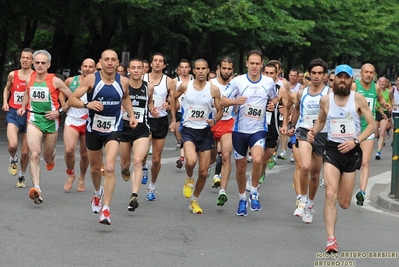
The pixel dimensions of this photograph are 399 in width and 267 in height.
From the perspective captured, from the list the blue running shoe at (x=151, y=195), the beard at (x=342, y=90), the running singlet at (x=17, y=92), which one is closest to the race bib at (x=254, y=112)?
the blue running shoe at (x=151, y=195)

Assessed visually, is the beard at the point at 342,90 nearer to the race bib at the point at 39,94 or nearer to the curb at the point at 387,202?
the curb at the point at 387,202

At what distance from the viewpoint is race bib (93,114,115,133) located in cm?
1093

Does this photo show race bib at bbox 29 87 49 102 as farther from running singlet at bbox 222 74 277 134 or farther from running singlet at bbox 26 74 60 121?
running singlet at bbox 222 74 277 134

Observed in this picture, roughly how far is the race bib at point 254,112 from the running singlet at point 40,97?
8.54ft

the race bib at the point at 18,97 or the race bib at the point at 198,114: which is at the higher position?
the race bib at the point at 198,114

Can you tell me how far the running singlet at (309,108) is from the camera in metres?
12.2

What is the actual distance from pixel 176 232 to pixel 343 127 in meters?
2.02

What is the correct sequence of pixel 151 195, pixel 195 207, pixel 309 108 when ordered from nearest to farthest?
pixel 195 207 < pixel 309 108 < pixel 151 195

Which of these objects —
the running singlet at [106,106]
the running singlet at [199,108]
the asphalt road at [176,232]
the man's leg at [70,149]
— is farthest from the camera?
the man's leg at [70,149]

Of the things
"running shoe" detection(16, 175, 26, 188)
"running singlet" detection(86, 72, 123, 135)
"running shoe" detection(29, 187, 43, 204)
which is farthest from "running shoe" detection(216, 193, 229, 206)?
"running shoe" detection(16, 175, 26, 188)

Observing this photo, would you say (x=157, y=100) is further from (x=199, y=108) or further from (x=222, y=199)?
(x=222, y=199)

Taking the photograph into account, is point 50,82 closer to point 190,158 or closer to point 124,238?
point 190,158

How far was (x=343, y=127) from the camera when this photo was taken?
977 centimetres

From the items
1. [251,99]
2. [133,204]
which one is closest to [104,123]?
[133,204]
